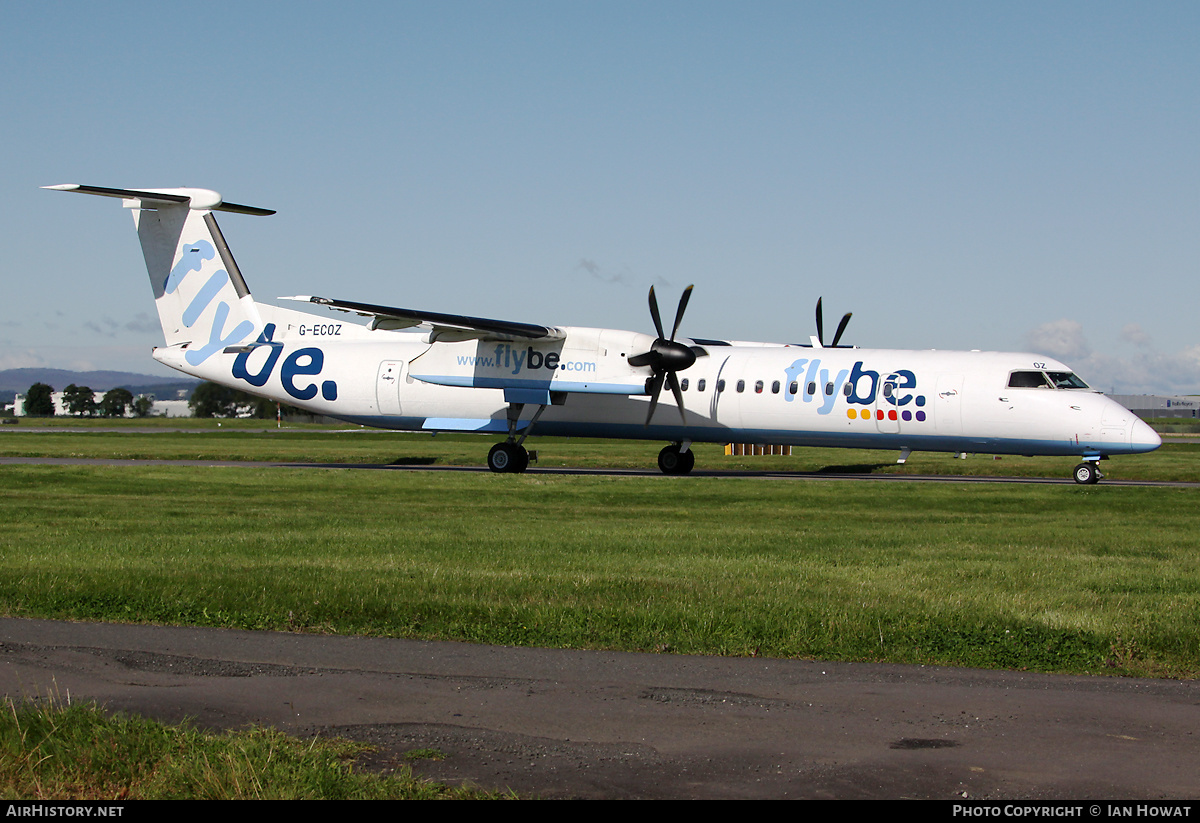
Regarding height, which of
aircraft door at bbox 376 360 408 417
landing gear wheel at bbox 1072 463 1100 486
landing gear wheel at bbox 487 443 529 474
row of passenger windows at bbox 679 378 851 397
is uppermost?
row of passenger windows at bbox 679 378 851 397

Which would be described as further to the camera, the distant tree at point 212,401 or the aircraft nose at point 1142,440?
the distant tree at point 212,401

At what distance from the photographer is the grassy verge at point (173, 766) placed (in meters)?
5.84

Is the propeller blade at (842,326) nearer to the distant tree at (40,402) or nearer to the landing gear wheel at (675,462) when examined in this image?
the landing gear wheel at (675,462)

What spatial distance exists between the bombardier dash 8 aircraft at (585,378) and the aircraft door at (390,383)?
0.05m

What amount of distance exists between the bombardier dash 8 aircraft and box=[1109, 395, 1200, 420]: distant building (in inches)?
6132

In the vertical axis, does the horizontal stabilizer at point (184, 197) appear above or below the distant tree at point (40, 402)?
above

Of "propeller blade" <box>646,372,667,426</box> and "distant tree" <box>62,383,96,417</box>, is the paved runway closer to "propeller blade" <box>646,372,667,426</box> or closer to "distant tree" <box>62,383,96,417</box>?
"propeller blade" <box>646,372,667,426</box>

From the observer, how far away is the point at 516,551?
15.5 metres

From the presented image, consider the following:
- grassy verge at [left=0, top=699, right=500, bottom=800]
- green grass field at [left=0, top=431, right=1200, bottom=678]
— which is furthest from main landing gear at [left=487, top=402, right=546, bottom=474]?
grassy verge at [left=0, top=699, right=500, bottom=800]

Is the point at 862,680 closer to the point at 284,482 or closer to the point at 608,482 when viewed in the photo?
the point at 608,482

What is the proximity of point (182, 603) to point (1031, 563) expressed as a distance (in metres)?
10.4

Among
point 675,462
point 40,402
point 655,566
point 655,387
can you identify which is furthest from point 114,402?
point 655,566

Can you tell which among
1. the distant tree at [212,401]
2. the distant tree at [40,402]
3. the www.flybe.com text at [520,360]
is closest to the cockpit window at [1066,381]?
the www.flybe.com text at [520,360]

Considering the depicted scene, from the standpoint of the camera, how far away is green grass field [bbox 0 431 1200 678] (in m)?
10.2
